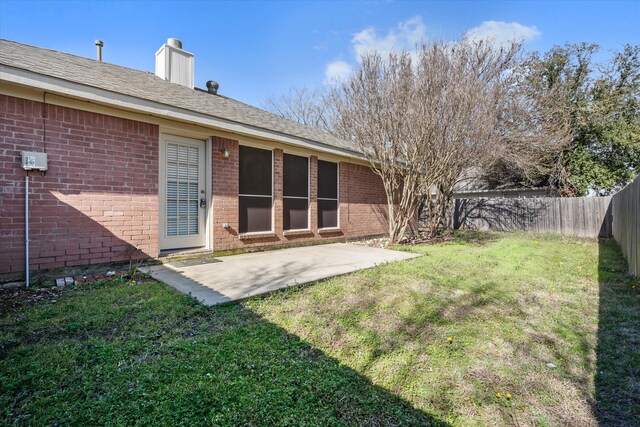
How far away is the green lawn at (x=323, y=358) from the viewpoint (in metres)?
1.84

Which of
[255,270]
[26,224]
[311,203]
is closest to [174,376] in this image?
[255,270]

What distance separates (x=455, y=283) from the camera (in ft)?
15.1

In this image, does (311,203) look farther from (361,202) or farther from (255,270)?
(255,270)

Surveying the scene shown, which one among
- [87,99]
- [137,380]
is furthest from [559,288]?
[87,99]

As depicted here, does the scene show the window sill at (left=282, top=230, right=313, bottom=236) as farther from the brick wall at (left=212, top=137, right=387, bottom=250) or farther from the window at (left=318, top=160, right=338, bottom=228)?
A: the window at (left=318, top=160, right=338, bottom=228)

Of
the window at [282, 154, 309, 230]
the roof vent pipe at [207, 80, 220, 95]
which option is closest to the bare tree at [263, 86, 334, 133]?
the roof vent pipe at [207, 80, 220, 95]

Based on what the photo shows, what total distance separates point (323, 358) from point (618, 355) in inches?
99.4

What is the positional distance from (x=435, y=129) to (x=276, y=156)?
4.11 m

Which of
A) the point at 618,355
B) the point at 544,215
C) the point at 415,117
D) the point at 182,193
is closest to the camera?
the point at 618,355

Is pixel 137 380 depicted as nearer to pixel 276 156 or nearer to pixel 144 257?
pixel 144 257

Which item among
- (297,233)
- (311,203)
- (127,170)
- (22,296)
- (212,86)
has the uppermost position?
(212,86)

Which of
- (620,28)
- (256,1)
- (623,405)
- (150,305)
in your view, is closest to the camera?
(623,405)

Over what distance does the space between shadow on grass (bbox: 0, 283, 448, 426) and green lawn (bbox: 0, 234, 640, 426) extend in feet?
0.04

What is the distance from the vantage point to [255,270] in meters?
4.96
